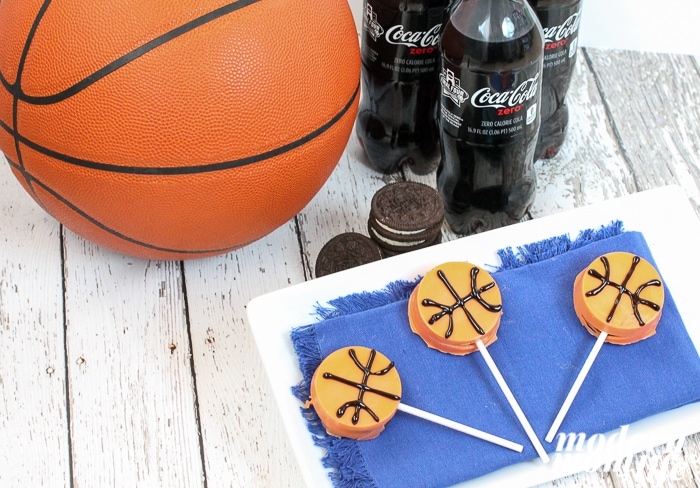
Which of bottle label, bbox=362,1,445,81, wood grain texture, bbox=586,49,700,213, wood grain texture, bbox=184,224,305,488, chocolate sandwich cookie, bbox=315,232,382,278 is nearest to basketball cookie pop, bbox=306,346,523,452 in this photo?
wood grain texture, bbox=184,224,305,488

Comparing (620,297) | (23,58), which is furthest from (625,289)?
(23,58)

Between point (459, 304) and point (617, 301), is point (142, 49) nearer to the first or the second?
point (459, 304)

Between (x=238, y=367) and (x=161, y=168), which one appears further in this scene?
(x=238, y=367)

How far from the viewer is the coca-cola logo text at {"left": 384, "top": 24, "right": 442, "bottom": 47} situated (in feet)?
4.10

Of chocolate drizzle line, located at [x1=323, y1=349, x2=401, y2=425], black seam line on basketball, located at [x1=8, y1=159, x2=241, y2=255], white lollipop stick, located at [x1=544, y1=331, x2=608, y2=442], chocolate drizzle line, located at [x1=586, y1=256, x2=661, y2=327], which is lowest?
white lollipop stick, located at [x1=544, y1=331, x2=608, y2=442]

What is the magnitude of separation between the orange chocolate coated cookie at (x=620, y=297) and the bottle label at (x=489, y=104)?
0.21 m

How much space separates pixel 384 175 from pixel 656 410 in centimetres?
58

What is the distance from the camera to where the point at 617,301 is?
1108 millimetres

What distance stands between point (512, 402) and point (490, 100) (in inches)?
15.0

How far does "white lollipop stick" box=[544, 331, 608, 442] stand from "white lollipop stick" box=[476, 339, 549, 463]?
0.02m

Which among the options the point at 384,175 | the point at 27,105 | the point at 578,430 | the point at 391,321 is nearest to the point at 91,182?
the point at 27,105

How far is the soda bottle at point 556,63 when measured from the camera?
125 centimetres

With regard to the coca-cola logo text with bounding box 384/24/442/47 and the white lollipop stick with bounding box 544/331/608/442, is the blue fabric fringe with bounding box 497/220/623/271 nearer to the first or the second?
the white lollipop stick with bounding box 544/331/608/442

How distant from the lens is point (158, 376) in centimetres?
121
